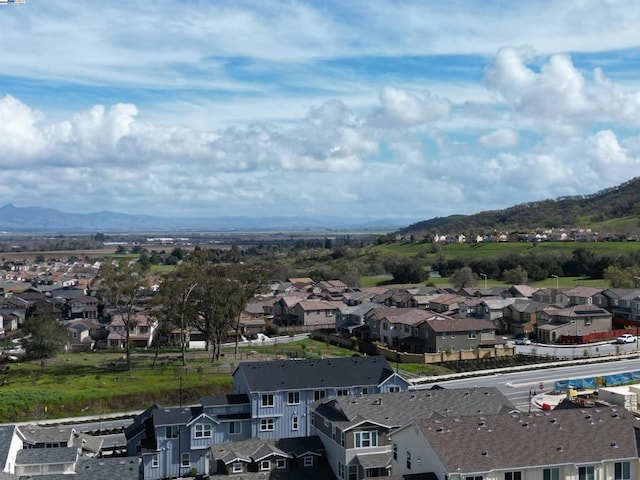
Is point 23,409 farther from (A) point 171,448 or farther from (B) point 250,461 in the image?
(B) point 250,461

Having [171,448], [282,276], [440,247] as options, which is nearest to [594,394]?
[171,448]

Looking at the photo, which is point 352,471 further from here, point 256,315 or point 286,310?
point 286,310

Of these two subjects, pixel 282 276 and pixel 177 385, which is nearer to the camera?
pixel 177 385

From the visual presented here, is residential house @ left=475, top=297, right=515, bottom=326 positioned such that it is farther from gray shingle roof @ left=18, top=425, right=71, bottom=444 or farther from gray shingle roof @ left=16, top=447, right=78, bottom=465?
gray shingle roof @ left=16, top=447, right=78, bottom=465

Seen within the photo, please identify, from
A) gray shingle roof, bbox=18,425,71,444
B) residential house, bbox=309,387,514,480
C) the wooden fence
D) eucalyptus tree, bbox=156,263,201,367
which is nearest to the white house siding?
residential house, bbox=309,387,514,480

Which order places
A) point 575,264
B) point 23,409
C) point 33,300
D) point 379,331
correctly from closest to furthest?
1. point 23,409
2. point 379,331
3. point 33,300
4. point 575,264

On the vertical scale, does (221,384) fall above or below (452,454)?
below
